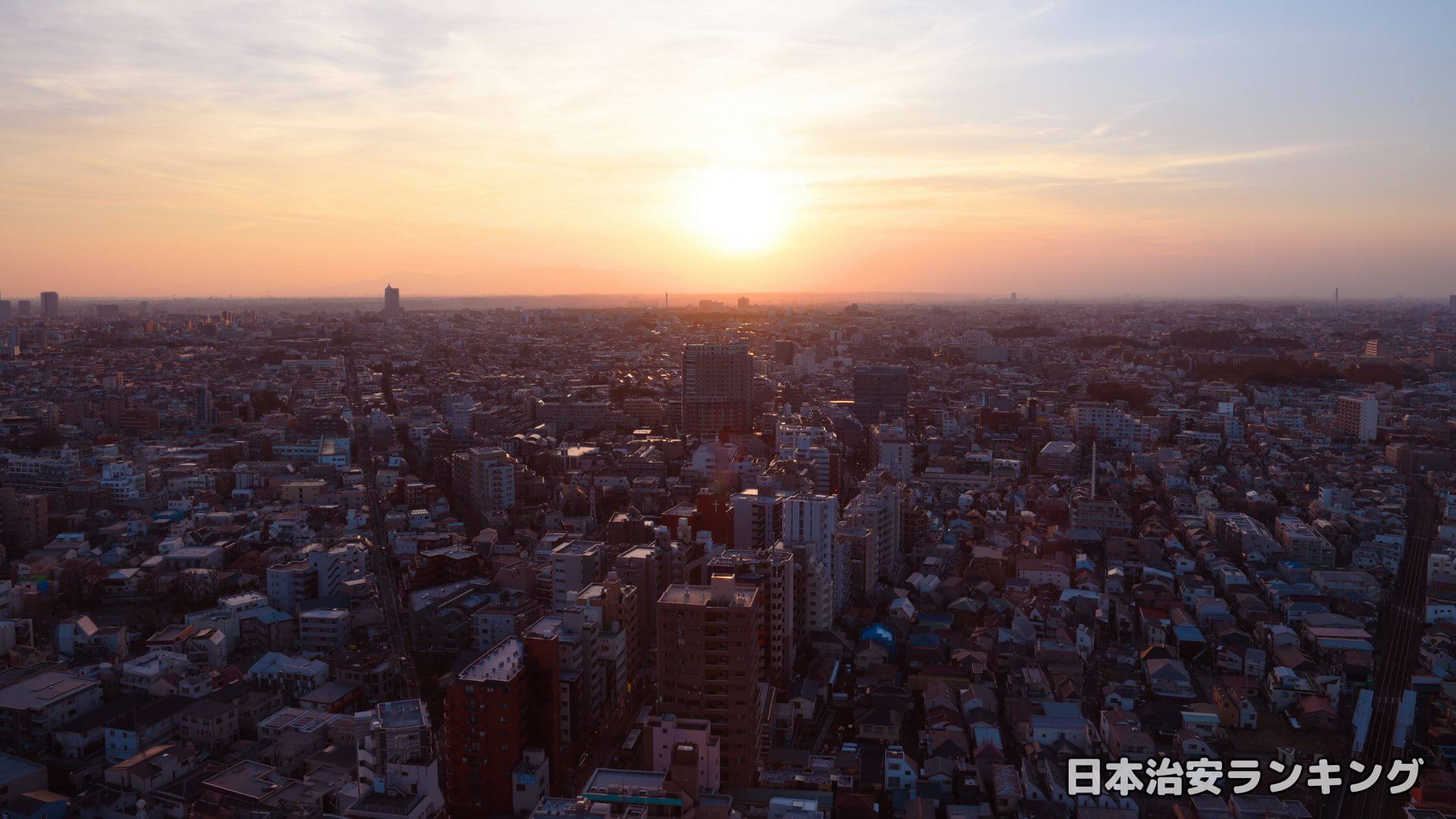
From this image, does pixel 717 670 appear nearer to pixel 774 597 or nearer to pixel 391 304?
pixel 774 597

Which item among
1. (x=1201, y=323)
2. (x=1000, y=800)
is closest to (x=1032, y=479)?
(x=1000, y=800)

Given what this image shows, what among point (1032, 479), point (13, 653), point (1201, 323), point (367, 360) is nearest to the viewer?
point (13, 653)

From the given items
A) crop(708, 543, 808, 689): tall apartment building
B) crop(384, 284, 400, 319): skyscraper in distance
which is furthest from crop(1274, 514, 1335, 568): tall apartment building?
crop(384, 284, 400, 319): skyscraper in distance

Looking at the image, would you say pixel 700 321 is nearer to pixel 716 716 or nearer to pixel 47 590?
pixel 47 590

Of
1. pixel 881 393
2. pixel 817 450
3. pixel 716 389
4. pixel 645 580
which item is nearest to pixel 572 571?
pixel 645 580

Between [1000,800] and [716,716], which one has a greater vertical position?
[716,716]

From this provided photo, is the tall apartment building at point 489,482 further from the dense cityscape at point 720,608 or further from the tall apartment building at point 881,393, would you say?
the tall apartment building at point 881,393

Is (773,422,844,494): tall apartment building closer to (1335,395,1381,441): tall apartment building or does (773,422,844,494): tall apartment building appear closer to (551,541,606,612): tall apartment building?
(551,541,606,612): tall apartment building
